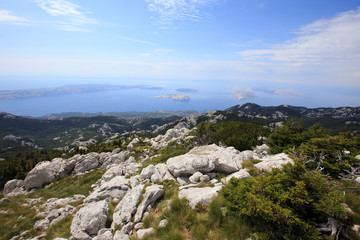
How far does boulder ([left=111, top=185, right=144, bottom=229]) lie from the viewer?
801 centimetres

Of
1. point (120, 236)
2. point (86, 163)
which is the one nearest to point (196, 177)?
point (120, 236)

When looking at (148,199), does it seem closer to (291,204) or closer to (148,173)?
(148,173)

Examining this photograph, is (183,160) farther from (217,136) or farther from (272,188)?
(217,136)

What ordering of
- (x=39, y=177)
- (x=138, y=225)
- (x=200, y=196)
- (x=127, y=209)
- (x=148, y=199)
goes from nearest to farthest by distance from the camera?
(x=138, y=225) → (x=200, y=196) → (x=127, y=209) → (x=148, y=199) → (x=39, y=177)

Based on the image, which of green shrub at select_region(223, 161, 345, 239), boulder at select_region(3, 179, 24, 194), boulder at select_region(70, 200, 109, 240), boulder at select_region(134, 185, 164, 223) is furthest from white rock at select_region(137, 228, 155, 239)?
boulder at select_region(3, 179, 24, 194)

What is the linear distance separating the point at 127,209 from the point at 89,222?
1.97m

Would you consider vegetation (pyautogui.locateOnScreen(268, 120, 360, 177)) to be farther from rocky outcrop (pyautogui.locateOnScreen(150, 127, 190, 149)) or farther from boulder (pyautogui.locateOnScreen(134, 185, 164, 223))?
rocky outcrop (pyautogui.locateOnScreen(150, 127, 190, 149))

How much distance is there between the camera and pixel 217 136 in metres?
27.8

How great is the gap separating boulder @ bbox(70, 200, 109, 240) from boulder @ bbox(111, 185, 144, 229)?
0.70 meters

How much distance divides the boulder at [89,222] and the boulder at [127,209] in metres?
0.70

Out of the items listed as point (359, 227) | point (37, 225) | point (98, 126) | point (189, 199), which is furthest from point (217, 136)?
point (98, 126)

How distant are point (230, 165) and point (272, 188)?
19.5ft

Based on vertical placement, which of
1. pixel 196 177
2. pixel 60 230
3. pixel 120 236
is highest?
pixel 196 177

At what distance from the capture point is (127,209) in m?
8.52
